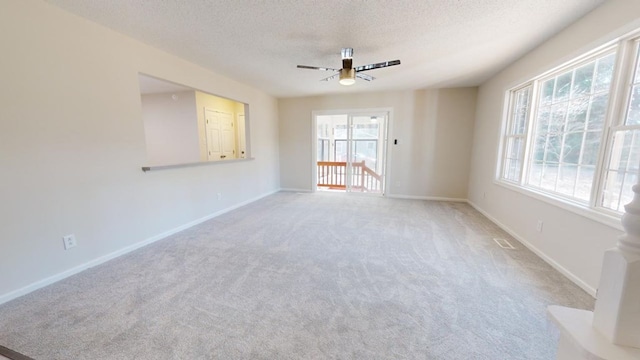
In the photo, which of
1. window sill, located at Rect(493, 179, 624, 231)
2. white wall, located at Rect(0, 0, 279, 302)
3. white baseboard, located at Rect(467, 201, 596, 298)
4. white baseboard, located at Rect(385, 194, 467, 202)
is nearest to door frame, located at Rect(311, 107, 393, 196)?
white baseboard, located at Rect(385, 194, 467, 202)

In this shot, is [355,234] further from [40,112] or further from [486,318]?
[40,112]

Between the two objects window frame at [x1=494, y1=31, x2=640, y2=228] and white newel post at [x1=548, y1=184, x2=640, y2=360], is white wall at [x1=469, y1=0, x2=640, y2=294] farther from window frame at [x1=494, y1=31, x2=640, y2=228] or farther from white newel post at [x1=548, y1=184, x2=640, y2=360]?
white newel post at [x1=548, y1=184, x2=640, y2=360]

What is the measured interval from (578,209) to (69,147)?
465 centimetres

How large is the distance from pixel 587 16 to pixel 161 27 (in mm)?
3987

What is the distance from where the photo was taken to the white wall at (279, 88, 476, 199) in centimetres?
506

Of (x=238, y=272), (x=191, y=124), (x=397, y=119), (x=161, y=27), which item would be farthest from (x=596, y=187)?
(x=191, y=124)

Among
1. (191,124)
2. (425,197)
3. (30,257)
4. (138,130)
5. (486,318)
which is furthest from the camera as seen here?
(425,197)

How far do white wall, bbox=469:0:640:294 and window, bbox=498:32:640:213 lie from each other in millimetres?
136

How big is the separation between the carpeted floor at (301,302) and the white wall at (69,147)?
11.7 inches

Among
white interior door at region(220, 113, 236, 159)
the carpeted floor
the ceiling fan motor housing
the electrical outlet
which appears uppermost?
the ceiling fan motor housing

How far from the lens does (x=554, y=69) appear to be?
2.64 m

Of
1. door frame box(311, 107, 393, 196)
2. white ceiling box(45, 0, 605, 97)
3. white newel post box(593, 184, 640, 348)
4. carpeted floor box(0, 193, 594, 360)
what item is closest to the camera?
white newel post box(593, 184, 640, 348)

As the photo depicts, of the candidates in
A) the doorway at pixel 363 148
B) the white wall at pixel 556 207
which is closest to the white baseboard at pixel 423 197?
the doorway at pixel 363 148

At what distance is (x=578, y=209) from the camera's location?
7.20ft
